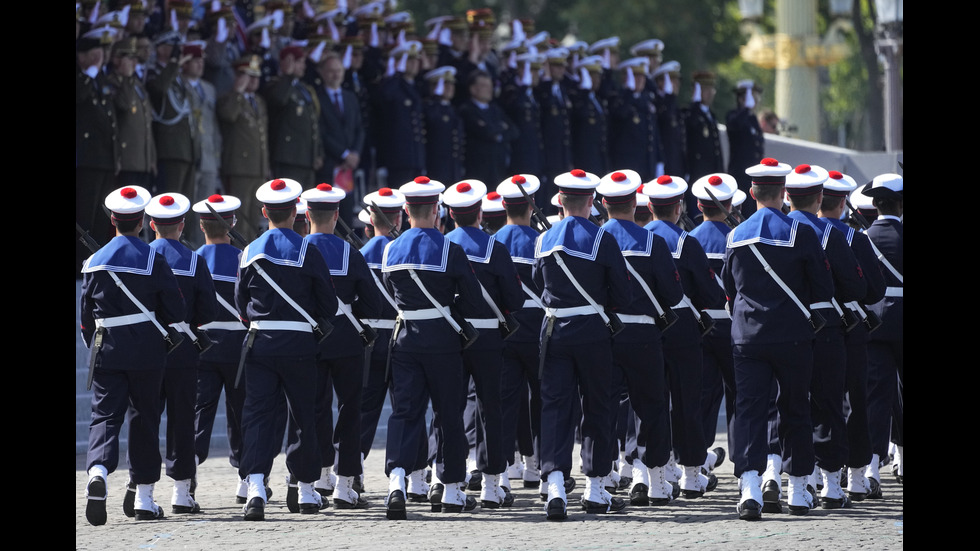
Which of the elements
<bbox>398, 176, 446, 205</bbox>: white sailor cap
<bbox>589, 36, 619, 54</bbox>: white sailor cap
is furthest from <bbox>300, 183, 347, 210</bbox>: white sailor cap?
<bbox>589, 36, 619, 54</bbox>: white sailor cap

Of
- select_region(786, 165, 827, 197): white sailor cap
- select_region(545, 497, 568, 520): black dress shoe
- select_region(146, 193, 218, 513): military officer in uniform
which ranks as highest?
select_region(786, 165, 827, 197): white sailor cap

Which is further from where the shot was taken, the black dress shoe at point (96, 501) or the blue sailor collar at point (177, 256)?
the blue sailor collar at point (177, 256)

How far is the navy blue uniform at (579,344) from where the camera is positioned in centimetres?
948

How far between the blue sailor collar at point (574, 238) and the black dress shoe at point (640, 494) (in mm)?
1392

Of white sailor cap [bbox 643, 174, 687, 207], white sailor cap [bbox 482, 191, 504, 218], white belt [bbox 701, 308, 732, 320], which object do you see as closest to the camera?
white sailor cap [bbox 643, 174, 687, 207]

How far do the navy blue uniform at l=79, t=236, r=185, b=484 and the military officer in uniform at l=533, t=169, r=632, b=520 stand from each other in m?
1.98

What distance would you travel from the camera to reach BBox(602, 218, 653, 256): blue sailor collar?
973cm

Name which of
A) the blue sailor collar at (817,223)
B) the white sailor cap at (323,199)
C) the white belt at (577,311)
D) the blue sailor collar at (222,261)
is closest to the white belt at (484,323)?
the white belt at (577,311)

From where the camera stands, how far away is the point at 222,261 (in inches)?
408

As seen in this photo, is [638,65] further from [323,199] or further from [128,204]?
[128,204]

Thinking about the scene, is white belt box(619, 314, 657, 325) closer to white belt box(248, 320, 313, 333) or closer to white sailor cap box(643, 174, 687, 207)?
white sailor cap box(643, 174, 687, 207)

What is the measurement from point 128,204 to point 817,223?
12.0 ft

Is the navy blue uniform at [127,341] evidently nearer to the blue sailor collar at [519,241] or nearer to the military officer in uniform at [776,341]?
the blue sailor collar at [519,241]
